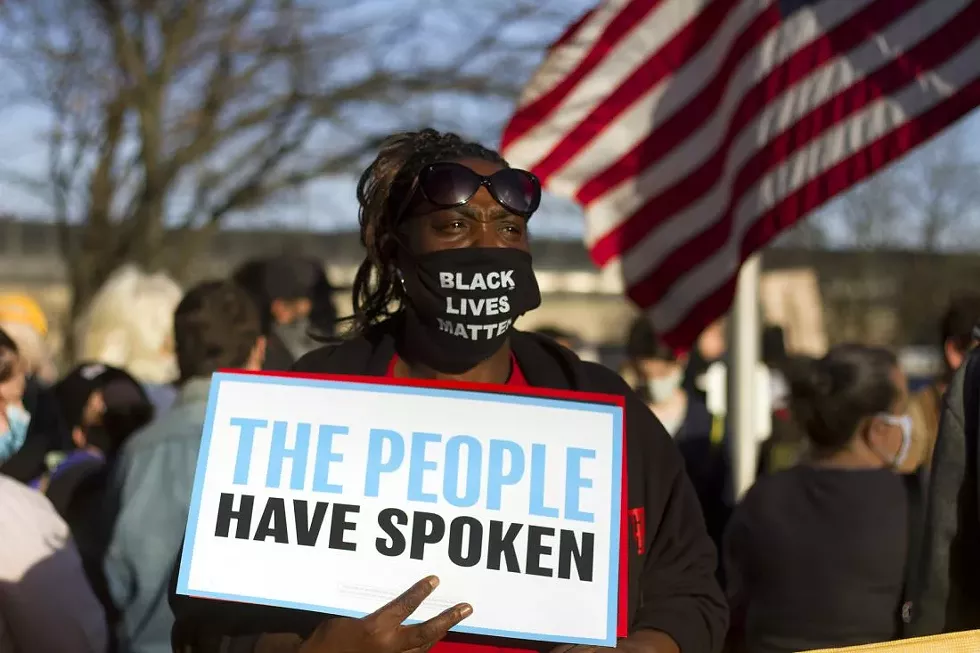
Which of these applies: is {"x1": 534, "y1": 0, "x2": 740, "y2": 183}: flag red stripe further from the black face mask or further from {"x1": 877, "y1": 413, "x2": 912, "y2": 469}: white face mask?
the black face mask

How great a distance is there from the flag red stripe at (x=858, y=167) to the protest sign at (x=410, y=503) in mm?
3425

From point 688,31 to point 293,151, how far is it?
7.42 m

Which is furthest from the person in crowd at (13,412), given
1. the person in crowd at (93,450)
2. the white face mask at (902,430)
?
the white face mask at (902,430)

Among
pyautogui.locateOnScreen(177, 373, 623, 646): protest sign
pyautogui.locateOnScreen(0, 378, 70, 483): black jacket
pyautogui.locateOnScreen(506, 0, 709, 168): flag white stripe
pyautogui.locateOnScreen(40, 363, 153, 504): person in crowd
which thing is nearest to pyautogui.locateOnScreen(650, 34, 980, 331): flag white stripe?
pyautogui.locateOnScreen(506, 0, 709, 168): flag white stripe

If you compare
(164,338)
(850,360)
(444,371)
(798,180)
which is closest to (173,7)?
(164,338)

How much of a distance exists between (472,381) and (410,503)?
13.4 inches

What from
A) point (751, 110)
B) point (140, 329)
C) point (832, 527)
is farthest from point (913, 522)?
point (140, 329)

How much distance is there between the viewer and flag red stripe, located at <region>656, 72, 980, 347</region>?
524 cm

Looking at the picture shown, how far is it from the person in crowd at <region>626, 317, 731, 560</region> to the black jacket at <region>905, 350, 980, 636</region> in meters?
2.57

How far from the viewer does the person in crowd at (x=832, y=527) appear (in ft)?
12.4

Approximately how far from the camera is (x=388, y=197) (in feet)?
8.41

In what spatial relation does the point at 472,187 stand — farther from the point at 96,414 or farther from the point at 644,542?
the point at 96,414

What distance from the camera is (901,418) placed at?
4.14 meters

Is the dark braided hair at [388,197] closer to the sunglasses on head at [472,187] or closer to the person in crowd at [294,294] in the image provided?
the sunglasses on head at [472,187]
